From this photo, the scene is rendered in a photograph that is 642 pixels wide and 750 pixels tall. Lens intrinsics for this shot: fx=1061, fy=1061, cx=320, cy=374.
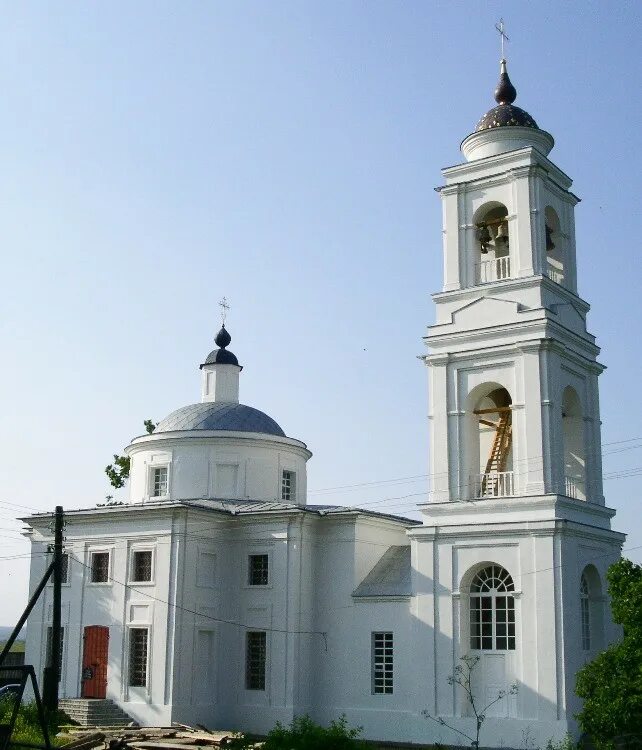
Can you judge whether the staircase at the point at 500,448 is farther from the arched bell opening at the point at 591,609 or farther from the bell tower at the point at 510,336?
the arched bell opening at the point at 591,609

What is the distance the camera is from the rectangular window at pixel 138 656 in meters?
29.4

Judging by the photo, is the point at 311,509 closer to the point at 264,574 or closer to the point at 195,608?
the point at 264,574

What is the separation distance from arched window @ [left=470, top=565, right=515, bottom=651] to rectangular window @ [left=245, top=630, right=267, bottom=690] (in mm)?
6731

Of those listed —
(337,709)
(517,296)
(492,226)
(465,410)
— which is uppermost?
(492,226)

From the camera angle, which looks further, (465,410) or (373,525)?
(373,525)

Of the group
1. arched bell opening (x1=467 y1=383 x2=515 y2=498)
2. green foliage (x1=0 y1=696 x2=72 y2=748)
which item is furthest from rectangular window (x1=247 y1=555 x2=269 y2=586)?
arched bell opening (x1=467 y1=383 x2=515 y2=498)

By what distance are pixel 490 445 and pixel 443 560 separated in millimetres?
3421

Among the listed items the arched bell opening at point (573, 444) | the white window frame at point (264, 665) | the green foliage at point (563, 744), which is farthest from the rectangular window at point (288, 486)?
the green foliage at point (563, 744)

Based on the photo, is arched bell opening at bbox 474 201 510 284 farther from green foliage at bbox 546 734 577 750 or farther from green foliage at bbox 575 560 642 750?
green foliage at bbox 546 734 577 750

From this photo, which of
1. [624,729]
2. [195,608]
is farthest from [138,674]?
[624,729]

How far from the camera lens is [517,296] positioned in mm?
26516

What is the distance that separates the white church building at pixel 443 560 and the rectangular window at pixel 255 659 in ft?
0.24

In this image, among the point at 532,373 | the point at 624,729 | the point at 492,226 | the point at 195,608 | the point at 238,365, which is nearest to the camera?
the point at 624,729

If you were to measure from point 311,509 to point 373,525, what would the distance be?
6.10 feet
